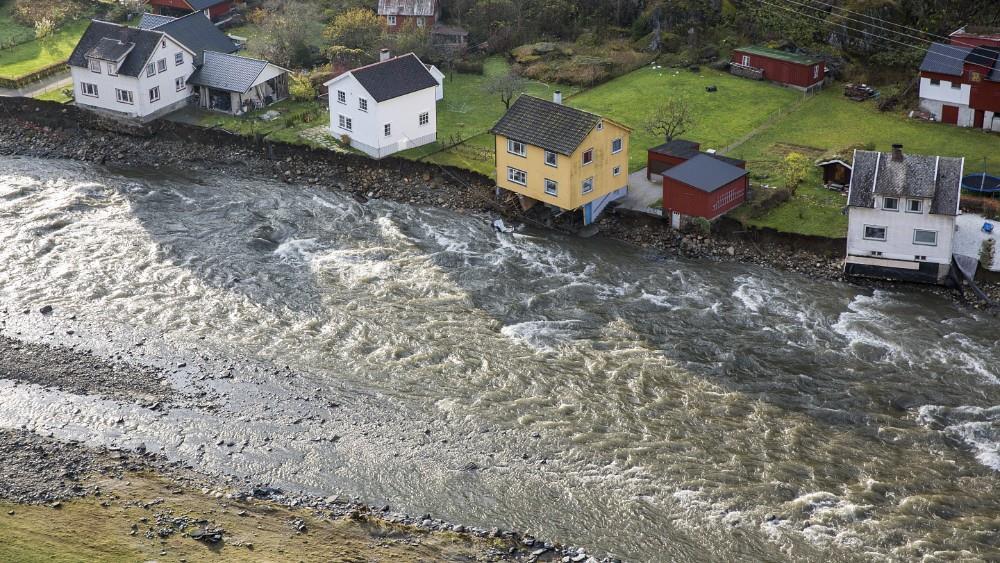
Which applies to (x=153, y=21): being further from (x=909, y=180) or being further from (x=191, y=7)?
(x=909, y=180)

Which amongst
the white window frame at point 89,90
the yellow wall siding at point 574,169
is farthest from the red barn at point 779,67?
the white window frame at point 89,90

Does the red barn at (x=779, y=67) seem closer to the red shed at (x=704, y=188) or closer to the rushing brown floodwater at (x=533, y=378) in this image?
the red shed at (x=704, y=188)

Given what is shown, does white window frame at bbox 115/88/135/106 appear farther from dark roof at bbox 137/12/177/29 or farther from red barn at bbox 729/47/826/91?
red barn at bbox 729/47/826/91

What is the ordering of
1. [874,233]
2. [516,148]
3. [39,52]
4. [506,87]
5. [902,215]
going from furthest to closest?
[39,52], [506,87], [516,148], [874,233], [902,215]

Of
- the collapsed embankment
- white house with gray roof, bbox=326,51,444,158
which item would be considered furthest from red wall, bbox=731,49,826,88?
white house with gray roof, bbox=326,51,444,158

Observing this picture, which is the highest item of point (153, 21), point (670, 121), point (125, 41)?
point (125, 41)

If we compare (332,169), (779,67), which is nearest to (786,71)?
(779,67)

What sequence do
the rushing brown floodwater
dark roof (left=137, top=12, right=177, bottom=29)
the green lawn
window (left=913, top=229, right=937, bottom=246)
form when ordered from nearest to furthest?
the rushing brown floodwater → window (left=913, top=229, right=937, bottom=246) → dark roof (left=137, top=12, right=177, bottom=29) → the green lawn

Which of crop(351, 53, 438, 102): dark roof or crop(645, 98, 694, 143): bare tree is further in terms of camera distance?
crop(645, 98, 694, 143): bare tree
